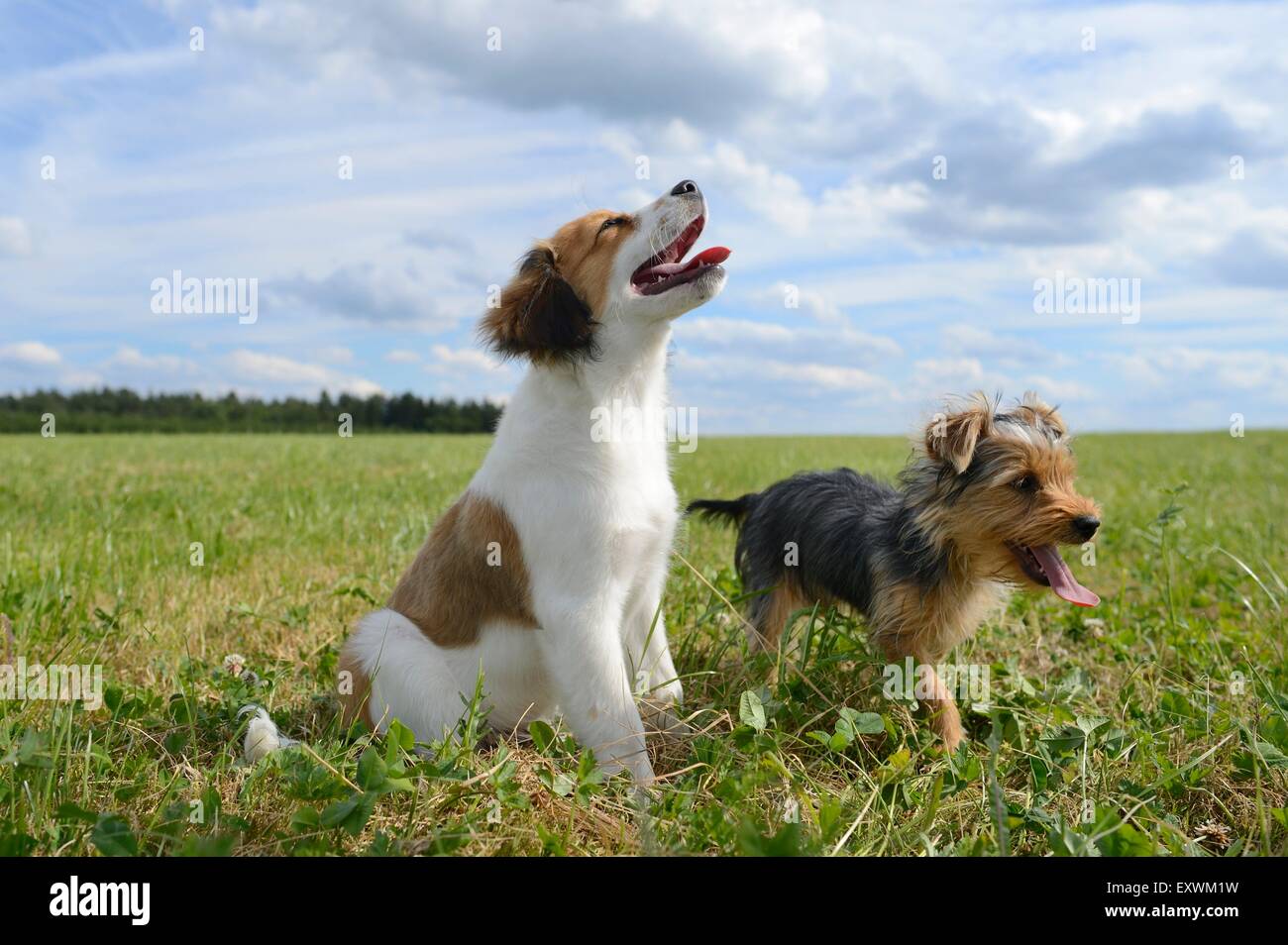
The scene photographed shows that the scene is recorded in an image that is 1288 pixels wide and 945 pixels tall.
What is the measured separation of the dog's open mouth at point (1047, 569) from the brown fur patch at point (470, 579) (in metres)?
2.14

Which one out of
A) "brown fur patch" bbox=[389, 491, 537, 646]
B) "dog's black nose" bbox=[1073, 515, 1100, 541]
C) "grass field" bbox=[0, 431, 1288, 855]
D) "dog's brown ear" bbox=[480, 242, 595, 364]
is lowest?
"grass field" bbox=[0, 431, 1288, 855]

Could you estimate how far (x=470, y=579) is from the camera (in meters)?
3.95

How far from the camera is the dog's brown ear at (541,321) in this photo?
3.76m

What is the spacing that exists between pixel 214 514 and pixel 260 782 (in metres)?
7.23

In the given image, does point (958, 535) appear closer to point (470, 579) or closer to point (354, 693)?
point (470, 579)

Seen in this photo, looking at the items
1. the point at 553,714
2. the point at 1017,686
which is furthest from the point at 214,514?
the point at 1017,686

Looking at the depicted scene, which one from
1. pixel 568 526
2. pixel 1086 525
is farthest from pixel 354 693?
pixel 1086 525

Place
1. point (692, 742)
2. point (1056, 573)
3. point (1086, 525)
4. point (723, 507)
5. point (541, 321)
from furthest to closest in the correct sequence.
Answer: point (723, 507)
point (1056, 573)
point (1086, 525)
point (541, 321)
point (692, 742)

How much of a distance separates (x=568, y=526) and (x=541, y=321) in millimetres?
846

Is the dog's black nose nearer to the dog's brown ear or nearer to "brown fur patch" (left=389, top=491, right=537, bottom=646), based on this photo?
the dog's brown ear

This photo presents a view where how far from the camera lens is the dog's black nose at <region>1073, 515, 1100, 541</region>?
3869 millimetres

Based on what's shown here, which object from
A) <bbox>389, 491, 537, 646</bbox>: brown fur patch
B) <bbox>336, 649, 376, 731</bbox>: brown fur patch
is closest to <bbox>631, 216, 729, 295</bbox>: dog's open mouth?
<bbox>389, 491, 537, 646</bbox>: brown fur patch

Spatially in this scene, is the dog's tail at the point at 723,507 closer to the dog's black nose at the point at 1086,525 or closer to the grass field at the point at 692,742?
the grass field at the point at 692,742

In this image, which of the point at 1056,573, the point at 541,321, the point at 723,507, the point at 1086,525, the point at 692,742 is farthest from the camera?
the point at 723,507
